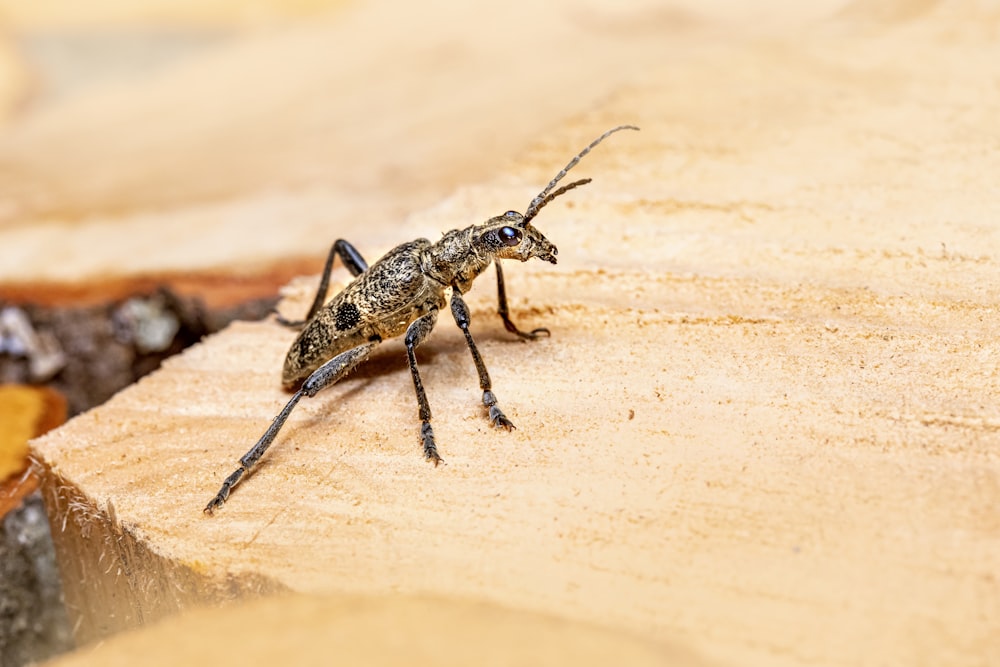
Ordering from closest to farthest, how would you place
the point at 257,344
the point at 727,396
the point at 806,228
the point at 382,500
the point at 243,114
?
the point at 382,500
the point at 727,396
the point at 806,228
the point at 257,344
the point at 243,114

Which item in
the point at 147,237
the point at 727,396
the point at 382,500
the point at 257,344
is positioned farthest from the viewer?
the point at 147,237

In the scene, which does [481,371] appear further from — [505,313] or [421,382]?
[505,313]

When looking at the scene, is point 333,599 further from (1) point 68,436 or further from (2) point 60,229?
(2) point 60,229

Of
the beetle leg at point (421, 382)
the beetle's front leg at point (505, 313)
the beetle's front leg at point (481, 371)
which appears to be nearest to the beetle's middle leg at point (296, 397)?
the beetle leg at point (421, 382)

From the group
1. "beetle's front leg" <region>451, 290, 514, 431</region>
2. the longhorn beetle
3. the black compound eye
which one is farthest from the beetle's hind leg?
the black compound eye

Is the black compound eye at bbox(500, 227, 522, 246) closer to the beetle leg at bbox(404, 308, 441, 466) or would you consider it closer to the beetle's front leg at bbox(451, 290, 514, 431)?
the beetle's front leg at bbox(451, 290, 514, 431)

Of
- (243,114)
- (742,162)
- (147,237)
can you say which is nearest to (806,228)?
(742,162)
